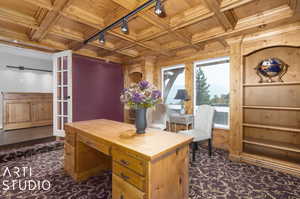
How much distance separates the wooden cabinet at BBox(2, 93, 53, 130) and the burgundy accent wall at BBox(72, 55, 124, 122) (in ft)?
7.61

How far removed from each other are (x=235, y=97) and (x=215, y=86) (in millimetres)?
843

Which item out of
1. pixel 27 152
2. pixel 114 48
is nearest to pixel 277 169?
pixel 114 48

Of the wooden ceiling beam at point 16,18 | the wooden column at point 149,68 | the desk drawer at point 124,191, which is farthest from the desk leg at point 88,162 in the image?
the wooden column at point 149,68

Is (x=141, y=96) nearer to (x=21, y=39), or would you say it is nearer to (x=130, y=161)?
(x=130, y=161)

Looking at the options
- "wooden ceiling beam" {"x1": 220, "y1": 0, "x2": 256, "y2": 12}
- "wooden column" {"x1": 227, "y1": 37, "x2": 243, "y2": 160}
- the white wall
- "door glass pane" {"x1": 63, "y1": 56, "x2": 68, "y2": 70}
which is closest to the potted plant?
"wooden ceiling beam" {"x1": 220, "y1": 0, "x2": 256, "y2": 12}

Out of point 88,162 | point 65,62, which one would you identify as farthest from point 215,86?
point 65,62

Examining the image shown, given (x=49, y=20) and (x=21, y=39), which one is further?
(x=21, y=39)

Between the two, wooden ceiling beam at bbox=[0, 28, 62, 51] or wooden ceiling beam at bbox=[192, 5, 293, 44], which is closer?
wooden ceiling beam at bbox=[192, 5, 293, 44]

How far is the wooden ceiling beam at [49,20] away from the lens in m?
1.90

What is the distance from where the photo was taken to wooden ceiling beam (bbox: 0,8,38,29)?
2.22 metres

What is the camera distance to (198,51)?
12.0ft

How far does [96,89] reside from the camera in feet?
14.3

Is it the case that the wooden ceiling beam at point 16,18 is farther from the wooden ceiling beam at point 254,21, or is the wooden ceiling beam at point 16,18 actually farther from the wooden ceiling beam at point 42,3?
the wooden ceiling beam at point 254,21

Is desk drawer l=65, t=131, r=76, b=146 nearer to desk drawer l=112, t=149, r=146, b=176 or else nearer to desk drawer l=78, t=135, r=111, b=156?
desk drawer l=78, t=135, r=111, b=156
